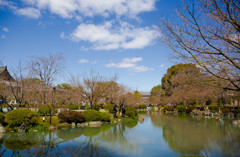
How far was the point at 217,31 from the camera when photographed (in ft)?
16.1

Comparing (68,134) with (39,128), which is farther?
(39,128)

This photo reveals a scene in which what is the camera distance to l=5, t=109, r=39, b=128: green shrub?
1088cm

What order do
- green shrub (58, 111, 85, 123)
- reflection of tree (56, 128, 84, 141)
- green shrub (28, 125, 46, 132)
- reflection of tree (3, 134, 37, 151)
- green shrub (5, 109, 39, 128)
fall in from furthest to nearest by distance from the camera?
green shrub (58, 111, 85, 123) < green shrub (28, 125, 46, 132) < green shrub (5, 109, 39, 128) < reflection of tree (56, 128, 84, 141) < reflection of tree (3, 134, 37, 151)

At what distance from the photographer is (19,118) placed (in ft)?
35.9

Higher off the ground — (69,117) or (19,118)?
(19,118)

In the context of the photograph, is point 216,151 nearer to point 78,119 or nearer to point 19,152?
point 19,152

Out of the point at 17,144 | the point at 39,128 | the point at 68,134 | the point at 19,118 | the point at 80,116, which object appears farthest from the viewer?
the point at 80,116

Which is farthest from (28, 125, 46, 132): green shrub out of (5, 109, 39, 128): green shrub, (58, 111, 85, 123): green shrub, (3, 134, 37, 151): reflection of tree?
(3, 134, 37, 151): reflection of tree

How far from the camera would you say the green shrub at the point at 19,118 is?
428 inches

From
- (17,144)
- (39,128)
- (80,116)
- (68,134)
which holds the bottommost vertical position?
(68,134)

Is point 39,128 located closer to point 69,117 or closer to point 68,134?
point 68,134

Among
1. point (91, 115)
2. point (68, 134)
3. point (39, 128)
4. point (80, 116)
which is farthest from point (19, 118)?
point (91, 115)

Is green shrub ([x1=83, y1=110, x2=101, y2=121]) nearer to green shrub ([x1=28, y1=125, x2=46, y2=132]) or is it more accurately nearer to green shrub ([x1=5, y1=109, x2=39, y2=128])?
green shrub ([x1=28, y1=125, x2=46, y2=132])

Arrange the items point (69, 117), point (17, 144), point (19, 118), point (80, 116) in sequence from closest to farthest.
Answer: point (17, 144)
point (19, 118)
point (69, 117)
point (80, 116)
